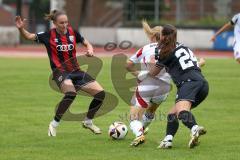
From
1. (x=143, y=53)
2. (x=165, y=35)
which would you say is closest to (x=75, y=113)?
(x=143, y=53)

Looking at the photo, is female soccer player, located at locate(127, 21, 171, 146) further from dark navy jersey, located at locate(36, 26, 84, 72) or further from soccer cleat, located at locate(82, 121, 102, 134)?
dark navy jersey, located at locate(36, 26, 84, 72)

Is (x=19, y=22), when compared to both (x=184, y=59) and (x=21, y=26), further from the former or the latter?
(x=184, y=59)

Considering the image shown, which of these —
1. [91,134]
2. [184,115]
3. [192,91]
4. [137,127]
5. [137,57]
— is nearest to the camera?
[184,115]

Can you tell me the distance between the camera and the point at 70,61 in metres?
12.3

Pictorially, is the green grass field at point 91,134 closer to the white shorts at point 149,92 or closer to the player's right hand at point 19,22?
the white shorts at point 149,92

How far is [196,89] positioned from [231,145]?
4.02ft

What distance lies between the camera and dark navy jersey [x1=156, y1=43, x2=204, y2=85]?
1061cm

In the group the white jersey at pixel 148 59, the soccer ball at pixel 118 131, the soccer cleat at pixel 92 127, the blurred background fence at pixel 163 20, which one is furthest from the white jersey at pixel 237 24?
the blurred background fence at pixel 163 20

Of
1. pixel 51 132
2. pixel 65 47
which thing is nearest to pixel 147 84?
pixel 65 47

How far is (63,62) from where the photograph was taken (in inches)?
481

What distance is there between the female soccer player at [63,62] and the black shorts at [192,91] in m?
2.10

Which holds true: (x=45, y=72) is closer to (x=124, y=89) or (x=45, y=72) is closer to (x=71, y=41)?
(x=124, y=89)

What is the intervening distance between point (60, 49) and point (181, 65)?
8.16 feet

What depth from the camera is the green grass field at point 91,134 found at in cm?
1029
